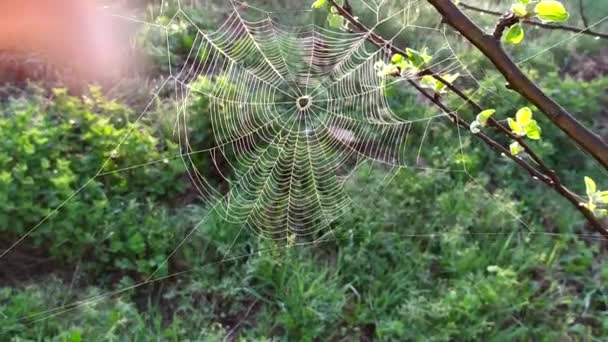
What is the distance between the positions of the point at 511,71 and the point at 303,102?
7.26 feet

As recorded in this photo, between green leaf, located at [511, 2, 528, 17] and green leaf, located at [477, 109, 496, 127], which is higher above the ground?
green leaf, located at [511, 2, 528, 17]

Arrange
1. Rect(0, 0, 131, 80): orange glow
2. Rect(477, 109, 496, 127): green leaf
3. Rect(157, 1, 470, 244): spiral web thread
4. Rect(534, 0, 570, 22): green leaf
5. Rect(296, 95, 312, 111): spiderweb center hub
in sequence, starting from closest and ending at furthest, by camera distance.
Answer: Rect(534, 0, 570, 22): green leaf, Rect(477, 109, 496, 127): green leaf, Rect(157, 1, 470, 244): spiral web thread, Rect(296, 95, 312, 111): spiderweb center hub, Rect(0, 0, 131, 80): orange glow

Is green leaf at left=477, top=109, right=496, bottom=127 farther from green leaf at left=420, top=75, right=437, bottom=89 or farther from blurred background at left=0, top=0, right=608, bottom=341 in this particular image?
blurred background at left=0, top=0, right=608, bottom=341

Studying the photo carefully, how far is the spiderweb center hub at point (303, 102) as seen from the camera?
3.01 meters

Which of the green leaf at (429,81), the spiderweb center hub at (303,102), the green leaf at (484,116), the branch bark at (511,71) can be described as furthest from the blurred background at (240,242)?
the branch bark at (511,71)

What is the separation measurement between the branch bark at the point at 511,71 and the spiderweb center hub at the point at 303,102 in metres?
2.17

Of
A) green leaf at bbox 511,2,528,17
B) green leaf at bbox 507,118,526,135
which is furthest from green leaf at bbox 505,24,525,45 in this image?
green leaf at bbox 507,118,526,135

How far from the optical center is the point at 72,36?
3541 millimetres

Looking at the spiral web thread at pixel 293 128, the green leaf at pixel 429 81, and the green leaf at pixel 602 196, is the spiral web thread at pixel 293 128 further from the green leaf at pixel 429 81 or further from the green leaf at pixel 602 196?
the green leaf at pixel 602 196

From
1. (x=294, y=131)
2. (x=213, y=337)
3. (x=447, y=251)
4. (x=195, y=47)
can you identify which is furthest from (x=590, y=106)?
(x=213, y=337)

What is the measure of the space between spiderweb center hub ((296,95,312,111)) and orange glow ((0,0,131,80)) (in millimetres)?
972

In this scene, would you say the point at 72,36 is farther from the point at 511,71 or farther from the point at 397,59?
the point at 511,71

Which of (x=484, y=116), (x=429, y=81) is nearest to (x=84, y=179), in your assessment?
(x=429, y=81)

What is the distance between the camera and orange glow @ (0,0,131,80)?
349 cm
